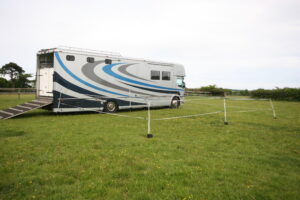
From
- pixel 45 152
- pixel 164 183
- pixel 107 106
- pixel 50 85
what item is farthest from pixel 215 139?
pixel 50 85

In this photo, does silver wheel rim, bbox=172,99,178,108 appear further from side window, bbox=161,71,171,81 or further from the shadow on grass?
the shadow on grass

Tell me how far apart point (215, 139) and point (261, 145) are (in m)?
1.30

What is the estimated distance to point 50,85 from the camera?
37.1ft

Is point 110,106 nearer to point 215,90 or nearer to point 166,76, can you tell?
point 166,76

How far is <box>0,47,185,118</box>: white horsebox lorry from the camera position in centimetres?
1070

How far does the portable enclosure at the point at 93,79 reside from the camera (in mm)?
10750

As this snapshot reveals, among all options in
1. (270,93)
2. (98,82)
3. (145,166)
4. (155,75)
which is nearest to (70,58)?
(98,82)

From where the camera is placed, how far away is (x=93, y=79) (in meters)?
11.9

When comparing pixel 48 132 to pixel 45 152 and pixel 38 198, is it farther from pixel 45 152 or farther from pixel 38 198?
pixel 38 198

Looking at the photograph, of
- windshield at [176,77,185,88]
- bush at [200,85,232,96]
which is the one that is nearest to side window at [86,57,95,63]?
windshield at [176,77,185,88]

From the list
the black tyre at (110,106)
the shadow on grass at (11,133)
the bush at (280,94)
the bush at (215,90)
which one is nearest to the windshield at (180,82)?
the black tyre at (110,106)

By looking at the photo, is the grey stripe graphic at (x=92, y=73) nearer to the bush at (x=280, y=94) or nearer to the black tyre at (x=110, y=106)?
the black tyre at (x=110, y=106)

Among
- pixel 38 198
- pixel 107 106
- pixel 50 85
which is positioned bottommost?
pixel 38 198

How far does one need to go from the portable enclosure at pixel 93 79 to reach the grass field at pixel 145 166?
146 inches
